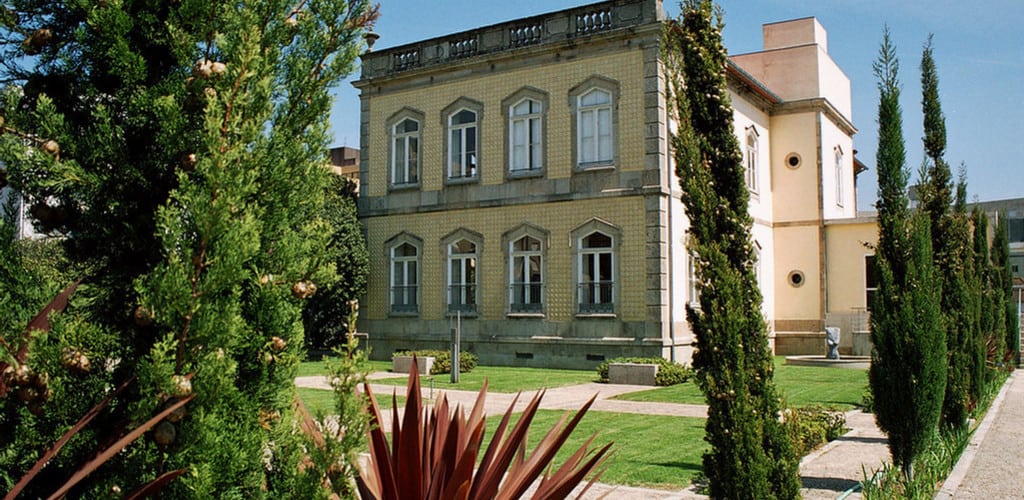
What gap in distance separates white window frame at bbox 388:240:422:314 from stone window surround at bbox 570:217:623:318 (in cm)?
514

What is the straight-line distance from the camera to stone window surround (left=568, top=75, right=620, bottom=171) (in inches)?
868

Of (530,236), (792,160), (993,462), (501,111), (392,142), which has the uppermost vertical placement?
(501,111)

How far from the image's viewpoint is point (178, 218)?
2.58 metres

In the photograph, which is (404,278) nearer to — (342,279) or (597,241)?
(342,279)

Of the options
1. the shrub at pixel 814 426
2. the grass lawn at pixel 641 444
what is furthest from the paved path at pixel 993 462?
the grass lawn at pixel 641 444

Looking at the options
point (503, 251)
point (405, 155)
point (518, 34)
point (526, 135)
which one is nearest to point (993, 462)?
point (503, 251)

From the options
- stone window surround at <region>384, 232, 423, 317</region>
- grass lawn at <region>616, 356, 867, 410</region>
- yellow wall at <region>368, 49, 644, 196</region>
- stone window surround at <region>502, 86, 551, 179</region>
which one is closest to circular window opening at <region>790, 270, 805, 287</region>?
grass lawn at <region>616, 356, 867, 410</region>

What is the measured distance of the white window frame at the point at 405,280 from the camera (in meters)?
25.0

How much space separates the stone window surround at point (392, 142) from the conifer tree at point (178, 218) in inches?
878

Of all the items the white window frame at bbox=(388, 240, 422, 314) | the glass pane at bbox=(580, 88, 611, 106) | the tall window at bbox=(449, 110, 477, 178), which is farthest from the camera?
the white window frame at bbox=(388, 240, 422, 314)

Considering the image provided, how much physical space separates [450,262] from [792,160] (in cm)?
1233

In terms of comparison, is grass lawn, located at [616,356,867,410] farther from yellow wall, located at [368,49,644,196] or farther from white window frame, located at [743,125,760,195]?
white window frame, located at [743,125,760,195]

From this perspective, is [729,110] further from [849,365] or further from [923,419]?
[849,365]

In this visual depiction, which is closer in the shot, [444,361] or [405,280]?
[444,361]
